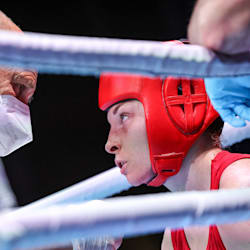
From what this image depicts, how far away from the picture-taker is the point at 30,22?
68.7 inches

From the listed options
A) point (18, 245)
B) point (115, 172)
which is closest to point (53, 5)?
point (115, 172)

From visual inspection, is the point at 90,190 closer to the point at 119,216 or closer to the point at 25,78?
the point at 25,78

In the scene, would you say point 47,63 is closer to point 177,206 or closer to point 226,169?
point 177,206

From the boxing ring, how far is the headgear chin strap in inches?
13.6

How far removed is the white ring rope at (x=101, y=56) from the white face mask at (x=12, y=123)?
0.36 metres

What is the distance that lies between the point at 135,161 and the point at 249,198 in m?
0.42

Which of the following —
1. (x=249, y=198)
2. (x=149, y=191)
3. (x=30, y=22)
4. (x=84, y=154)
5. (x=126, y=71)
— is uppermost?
(x=30, y=22)

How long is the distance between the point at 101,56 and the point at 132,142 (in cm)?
43

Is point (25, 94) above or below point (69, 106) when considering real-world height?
above

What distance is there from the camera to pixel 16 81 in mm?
788

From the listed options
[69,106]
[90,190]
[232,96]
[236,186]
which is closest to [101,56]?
[232,96]

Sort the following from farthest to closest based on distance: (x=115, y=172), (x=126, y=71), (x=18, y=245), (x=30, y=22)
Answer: (x=30, y=22) < (x=115, y=172) < (x=126, y=71) < (x=18, y=245)

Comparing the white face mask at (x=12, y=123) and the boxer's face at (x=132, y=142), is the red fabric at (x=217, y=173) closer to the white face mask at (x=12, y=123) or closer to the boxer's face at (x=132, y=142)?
the boxer's face at (x=132, y=142)

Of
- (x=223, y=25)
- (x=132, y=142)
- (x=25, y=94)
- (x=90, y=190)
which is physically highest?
(x=223, y=25)
